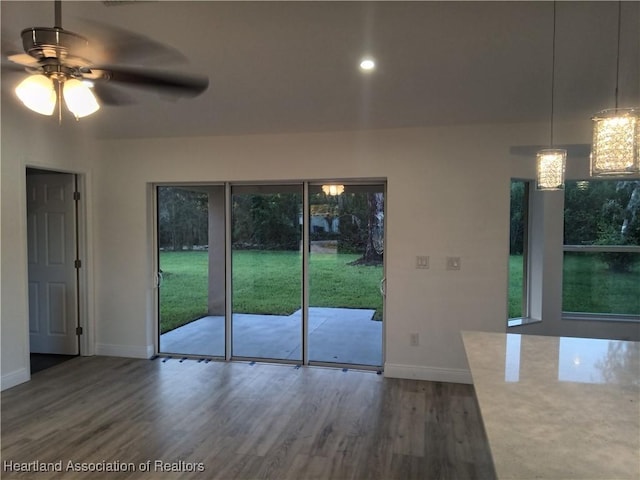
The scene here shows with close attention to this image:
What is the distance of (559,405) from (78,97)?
239cm

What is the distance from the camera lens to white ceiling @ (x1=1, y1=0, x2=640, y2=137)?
6.30 feet

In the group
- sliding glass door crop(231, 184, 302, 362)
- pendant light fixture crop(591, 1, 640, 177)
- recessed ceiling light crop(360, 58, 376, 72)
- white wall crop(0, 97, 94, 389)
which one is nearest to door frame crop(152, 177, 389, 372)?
sliding glass door crop(231, 184, 302, 362)

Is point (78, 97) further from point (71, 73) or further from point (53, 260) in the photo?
point (53, 260)

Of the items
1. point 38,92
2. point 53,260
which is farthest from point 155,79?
point 53,260

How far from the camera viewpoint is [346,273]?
4.35 m

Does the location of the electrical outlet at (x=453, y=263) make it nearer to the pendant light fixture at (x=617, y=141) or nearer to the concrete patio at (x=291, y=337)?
the concrete patio at (x=291, y=337)

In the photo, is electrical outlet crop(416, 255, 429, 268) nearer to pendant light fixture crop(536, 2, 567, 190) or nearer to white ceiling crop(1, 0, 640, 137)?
white ceiling crop(1, 0, 640, 137)

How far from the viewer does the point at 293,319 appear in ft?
14.9

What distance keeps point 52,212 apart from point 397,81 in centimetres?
413

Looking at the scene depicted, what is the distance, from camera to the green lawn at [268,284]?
4.36m

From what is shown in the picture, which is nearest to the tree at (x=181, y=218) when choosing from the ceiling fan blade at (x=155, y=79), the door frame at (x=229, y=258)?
the door frame at (x=229, y=258)

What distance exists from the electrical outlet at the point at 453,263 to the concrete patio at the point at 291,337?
3.24ft

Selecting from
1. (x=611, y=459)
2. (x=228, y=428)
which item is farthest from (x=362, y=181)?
(x=611, y=459)

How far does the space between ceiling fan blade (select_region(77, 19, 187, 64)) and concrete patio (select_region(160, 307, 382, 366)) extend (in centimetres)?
310
